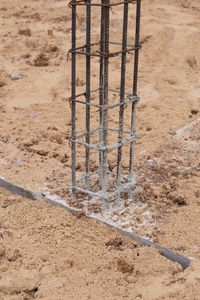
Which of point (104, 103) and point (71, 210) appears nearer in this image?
point (104, 103)

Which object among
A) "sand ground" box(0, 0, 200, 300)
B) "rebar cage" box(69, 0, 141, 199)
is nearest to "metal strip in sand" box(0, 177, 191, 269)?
"sand ground" box(0, 0, 200, 300)

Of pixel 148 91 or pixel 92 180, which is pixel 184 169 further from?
pixel 148 91

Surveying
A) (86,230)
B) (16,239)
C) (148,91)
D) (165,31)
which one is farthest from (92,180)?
(165,31)

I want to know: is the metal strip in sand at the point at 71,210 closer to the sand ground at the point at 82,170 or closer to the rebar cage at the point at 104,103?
the sand ground at the point at 82,170

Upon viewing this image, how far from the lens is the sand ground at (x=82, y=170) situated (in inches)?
152

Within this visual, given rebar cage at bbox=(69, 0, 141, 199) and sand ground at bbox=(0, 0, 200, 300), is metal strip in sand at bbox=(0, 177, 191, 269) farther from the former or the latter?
rebar cage at bbox=(69, 0, 141, 199)

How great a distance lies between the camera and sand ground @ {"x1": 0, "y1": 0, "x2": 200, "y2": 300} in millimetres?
3854

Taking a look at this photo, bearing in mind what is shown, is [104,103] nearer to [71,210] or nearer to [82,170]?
[71,210]

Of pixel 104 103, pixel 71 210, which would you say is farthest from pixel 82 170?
pixel 104 103

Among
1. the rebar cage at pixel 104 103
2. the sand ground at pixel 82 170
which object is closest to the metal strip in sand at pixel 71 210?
the sand ground at pixel 82 170

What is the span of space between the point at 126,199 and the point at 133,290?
142 centimetres

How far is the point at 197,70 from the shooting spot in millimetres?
10023

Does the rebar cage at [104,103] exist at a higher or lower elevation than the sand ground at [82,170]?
higher

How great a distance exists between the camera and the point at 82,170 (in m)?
5.81
